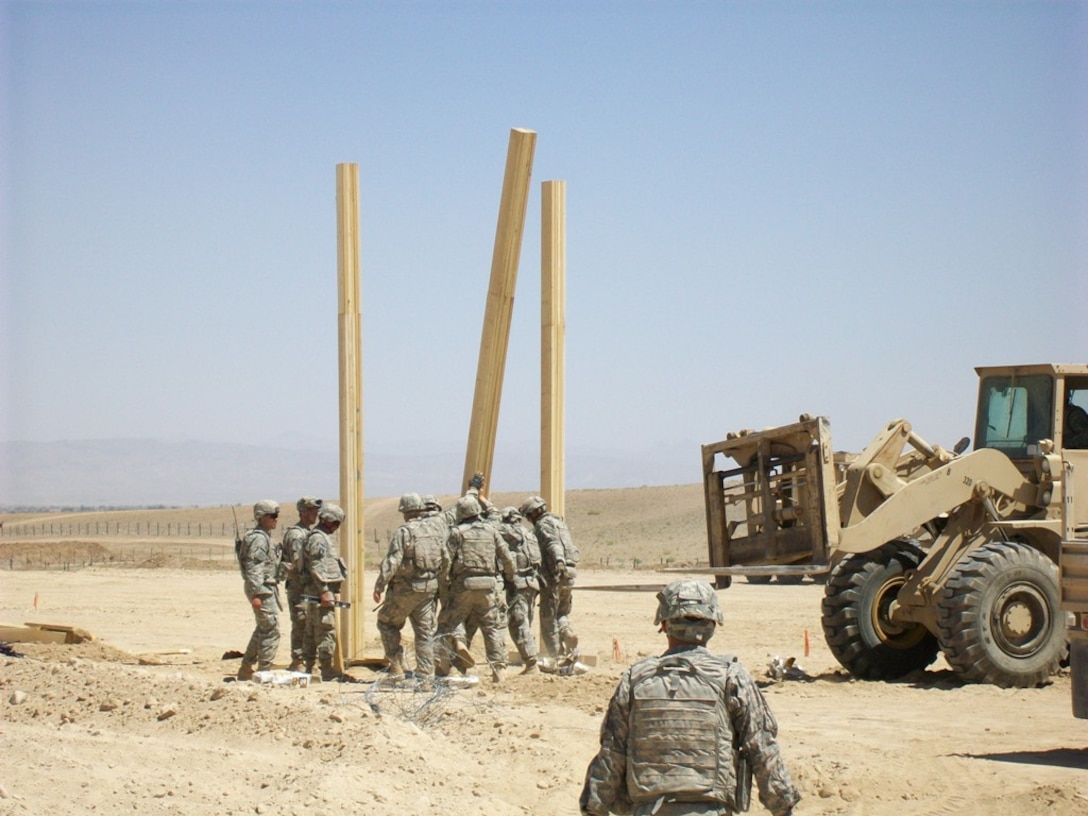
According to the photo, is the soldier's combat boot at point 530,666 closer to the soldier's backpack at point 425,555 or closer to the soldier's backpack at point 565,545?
the soldier's backpack at point 565,545

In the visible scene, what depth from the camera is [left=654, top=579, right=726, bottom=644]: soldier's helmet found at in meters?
5.82

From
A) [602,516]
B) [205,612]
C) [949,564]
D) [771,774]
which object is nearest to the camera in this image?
[771,774]

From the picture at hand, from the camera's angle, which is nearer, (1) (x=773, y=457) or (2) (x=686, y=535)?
(1) (x=773, y=457)

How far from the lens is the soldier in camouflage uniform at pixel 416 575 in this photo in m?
13.5

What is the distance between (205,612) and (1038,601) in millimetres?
14755

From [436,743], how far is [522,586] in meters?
4.47

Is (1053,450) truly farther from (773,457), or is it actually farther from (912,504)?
(773,457)

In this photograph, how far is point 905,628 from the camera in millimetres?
14062

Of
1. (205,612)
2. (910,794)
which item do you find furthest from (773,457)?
(205,612)

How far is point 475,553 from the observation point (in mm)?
13859

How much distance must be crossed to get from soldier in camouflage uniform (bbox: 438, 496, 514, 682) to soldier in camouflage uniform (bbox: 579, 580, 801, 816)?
799 centimetres

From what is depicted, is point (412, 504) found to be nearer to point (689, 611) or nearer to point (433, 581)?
point (433, 581)

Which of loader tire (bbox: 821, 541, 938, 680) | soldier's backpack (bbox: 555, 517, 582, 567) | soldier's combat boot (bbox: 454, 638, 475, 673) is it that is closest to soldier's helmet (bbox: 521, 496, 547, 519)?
soldier's backpack (bbox: 555, 517, 582, 567)

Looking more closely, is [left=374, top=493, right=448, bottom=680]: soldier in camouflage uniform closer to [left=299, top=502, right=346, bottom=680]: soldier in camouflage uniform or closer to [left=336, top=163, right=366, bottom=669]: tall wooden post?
[left=299, top=502, right=346, bottom=680]: soldier in camouflage uniform
